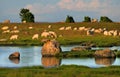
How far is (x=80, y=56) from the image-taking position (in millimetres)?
62312

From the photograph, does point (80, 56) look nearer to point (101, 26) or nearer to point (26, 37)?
point (26, 37)

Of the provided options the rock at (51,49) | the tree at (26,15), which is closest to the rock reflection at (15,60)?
the rock at (51,49)

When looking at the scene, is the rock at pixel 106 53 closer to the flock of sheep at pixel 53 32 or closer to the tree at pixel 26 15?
the flock of sheep at pixel 53 32

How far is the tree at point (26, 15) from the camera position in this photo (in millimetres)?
138500

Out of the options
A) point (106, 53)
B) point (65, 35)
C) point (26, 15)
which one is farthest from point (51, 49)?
point (26, 15)

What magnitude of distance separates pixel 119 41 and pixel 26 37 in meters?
22.2

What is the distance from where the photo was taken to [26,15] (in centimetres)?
13888

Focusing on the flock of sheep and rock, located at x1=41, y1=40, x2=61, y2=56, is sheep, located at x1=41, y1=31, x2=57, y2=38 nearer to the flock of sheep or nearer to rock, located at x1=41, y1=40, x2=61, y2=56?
the flock of sheep

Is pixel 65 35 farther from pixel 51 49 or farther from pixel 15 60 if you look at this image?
pixel 15 60

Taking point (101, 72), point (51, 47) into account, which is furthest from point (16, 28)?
point (101, 72)

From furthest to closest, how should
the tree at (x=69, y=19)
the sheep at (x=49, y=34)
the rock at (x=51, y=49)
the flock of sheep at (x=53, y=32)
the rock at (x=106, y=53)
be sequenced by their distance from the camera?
the tree at (x=69, y=19) < the sheep at (x=49, y=34) < the flock of sheep at (x=53, y=32) < the rock at (x=51, y=49) < the rock at (x=106, y=53)

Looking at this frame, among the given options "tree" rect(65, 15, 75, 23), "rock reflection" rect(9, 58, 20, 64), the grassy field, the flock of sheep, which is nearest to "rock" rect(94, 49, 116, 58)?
"rock reflection" rect(9, 58, 20, 64)

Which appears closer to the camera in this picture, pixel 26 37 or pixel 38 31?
pixel 26 37

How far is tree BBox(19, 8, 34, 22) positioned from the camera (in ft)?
454
